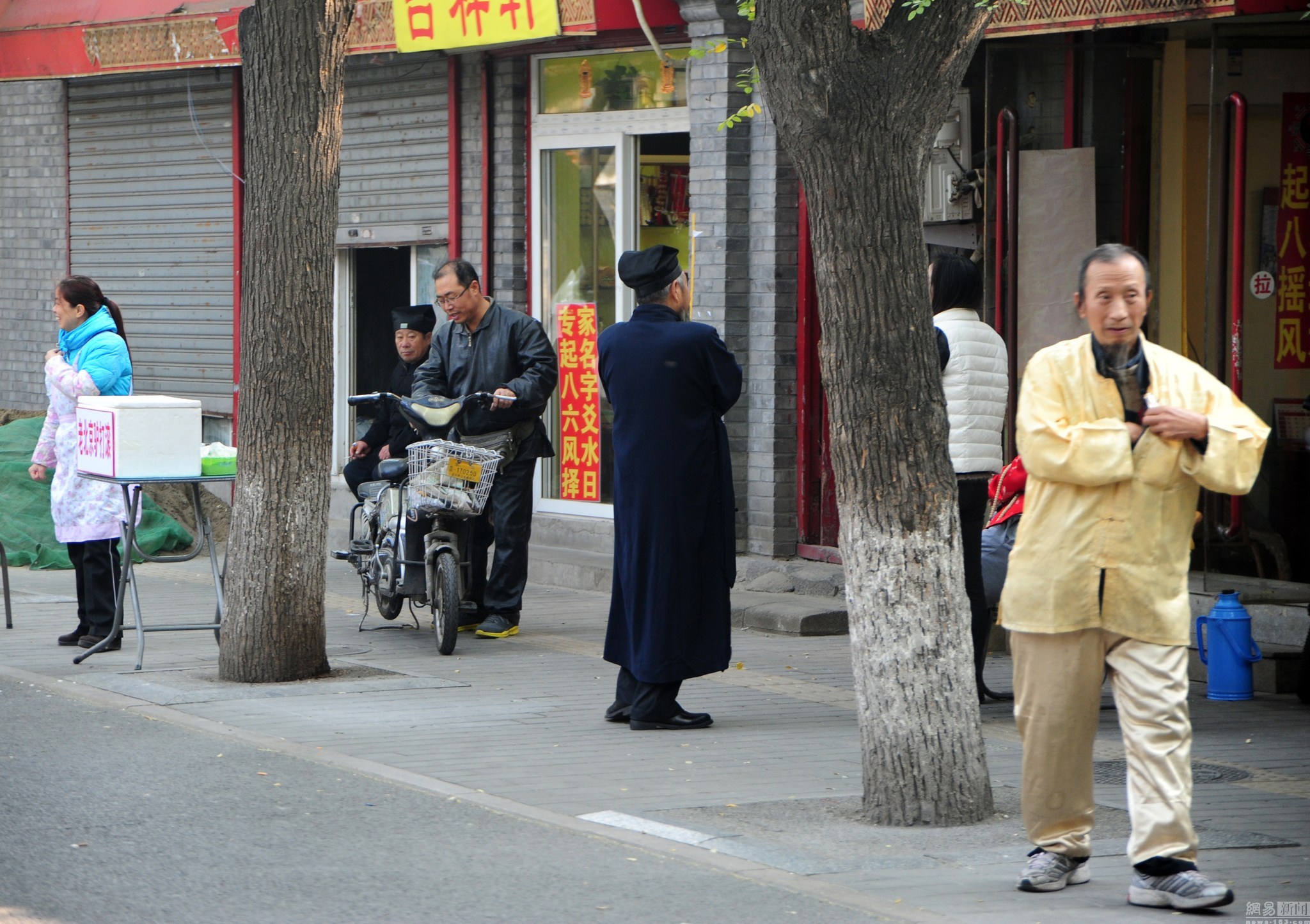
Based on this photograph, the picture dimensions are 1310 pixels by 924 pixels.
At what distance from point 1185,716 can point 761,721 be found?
3.10 metres

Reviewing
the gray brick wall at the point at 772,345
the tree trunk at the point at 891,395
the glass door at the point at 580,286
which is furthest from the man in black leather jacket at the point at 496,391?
the tree trunk at the point at 891,395

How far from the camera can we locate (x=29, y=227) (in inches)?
706

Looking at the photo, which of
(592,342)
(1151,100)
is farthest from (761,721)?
(592,342)

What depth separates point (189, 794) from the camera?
21.2 ft

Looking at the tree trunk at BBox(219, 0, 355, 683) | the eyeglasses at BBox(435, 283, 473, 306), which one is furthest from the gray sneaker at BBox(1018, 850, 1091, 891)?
the eyeglasses at BBox(435, 283, 473, 306)

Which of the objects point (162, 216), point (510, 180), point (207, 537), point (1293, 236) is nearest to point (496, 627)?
point (207, 537)

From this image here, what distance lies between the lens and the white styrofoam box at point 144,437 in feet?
29.3

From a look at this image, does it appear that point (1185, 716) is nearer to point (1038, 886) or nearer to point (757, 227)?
point (1038, 886)

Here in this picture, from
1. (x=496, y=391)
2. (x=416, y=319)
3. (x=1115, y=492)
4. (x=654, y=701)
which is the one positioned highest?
(x=416, y=319)

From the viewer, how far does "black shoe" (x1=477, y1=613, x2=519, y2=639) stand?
10.4 metres

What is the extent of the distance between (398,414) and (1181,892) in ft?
21.9

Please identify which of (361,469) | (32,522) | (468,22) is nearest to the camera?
(361,469)

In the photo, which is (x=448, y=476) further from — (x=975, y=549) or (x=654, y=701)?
(x=975, y=549)

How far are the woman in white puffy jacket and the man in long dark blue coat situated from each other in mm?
901
